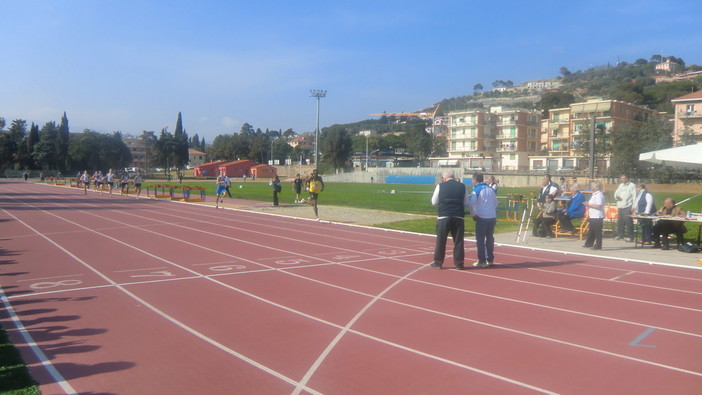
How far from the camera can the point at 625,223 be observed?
1434cm

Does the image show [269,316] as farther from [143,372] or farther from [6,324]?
[6,324]

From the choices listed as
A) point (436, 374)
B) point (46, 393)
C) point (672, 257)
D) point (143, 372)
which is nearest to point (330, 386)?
point (436, 374)

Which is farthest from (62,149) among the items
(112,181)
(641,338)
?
(641,338)

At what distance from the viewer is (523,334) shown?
5.99 metres

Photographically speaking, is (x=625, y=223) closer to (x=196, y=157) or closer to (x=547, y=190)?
(x=547, y=190)

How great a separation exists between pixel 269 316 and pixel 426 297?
2250mm

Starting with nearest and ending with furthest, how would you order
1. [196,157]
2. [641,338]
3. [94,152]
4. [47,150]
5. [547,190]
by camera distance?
[641,338] < [547,190] < [47,150] < [94,152] < [196,157]

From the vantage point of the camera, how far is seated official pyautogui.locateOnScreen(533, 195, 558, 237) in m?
14.5

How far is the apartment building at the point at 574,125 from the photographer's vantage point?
71.2 metres

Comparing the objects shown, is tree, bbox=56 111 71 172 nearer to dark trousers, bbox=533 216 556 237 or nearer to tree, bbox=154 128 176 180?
tree, bbox=154 128 176 180

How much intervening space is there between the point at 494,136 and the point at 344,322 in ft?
297

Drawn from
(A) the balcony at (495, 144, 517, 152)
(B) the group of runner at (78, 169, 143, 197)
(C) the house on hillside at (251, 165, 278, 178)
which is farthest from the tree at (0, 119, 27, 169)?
(A) the balcony at (495, 144, 517, 152)

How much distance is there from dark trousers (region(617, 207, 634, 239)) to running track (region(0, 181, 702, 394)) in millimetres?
3273

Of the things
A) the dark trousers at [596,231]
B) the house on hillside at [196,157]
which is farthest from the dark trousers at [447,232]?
the house on hillside at [196,157]
